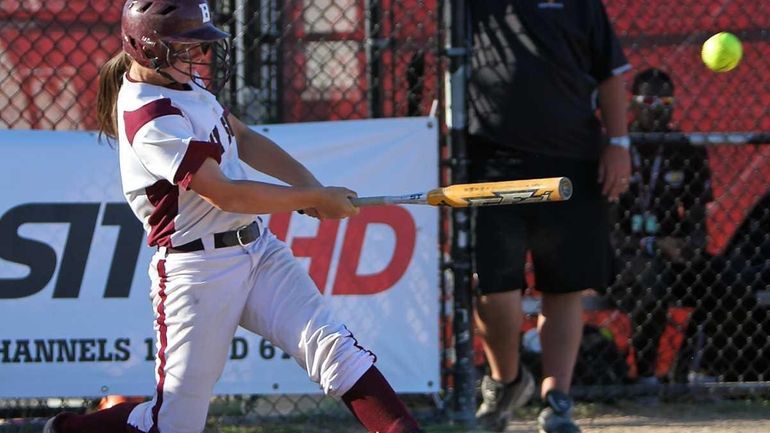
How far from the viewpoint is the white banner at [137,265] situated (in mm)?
4945

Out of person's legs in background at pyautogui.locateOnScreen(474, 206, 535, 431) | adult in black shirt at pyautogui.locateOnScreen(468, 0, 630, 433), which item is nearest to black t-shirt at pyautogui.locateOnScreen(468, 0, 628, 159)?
adult in black shirt at pyautogui.locateOnScreen(468, 0, 630, 433)

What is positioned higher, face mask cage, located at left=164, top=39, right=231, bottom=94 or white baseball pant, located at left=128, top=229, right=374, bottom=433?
face mask cage, located at left=164, top=39, right=231, bottom=94

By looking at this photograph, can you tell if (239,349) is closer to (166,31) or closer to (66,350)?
(66,350)

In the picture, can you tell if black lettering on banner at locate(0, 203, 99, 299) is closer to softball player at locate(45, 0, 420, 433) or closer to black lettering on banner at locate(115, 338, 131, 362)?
black lettering on banner at locate(115, 338, 131, 362)

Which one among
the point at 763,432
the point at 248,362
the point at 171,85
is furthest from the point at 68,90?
the point at 763,432

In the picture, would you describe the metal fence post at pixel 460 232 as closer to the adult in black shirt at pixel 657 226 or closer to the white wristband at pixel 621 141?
the white wristband at pixel 621 141

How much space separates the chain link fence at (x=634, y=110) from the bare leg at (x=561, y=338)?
1.61 feet

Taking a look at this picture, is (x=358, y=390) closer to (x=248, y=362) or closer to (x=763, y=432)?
(x=248, y=362)

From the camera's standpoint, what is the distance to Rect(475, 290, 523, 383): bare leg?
192 inches

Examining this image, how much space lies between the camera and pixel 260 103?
5.29 m

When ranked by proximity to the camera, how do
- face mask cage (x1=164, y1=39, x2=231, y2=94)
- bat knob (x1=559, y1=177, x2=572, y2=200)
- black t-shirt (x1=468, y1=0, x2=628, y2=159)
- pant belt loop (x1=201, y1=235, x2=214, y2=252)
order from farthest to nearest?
black t-shirt (x1=468, y1=0, x2=628, y2=159)
pant belt loop (x1=201, y1=235, x2=214, y2=252)
face mask cage (x1=164, y1=39, x2=231, y2=94)
bat knob (x1=559, y1=177, x2=572, y2=200)

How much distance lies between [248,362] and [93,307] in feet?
2.14

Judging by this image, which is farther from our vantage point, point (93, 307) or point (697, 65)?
point (697, 65)

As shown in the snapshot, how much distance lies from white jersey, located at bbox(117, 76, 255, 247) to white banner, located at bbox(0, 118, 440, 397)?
127cm
